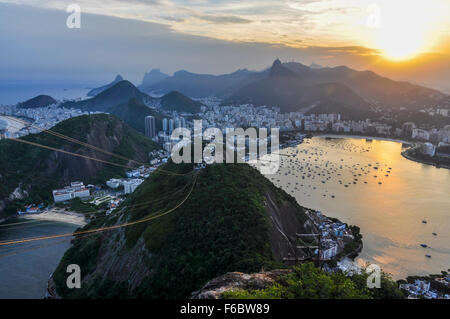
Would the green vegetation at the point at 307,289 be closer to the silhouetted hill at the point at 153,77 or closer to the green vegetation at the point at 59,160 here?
the green vegetation at the point at 59,160

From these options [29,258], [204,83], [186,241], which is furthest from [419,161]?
[204,83]

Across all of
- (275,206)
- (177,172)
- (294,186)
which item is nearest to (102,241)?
(177,172)

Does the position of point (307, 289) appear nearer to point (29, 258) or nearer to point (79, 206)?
point (29, 258)

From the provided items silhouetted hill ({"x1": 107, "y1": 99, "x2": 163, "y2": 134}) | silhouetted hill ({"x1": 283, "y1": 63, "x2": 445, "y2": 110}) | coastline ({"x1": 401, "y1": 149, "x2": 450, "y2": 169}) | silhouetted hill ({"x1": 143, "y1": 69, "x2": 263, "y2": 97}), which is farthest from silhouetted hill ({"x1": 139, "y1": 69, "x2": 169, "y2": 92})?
coastline ({"x1": 401, "y1": 149, "x2": 450, "y2": 169})

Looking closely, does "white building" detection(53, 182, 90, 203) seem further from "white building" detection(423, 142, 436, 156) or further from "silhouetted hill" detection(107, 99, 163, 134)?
"white building" detection(423, 142, 436, 156)

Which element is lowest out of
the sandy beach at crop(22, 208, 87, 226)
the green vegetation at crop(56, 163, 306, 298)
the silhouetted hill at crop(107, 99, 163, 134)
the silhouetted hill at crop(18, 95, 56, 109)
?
the sandy beach at crop(22, 208, 87, 226)

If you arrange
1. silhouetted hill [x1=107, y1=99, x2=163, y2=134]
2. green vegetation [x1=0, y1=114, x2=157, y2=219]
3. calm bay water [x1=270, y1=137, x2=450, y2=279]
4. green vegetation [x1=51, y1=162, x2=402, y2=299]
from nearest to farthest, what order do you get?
green vegetation [x1=51, y1=162, x2=402, y2=299] < calm bay water [x1=270, y1=137, x2=450, y2=279] < green vegetation [x1=0, y1=114, x2=157, y2=219] < silhouetted hill [x1=107, y1=99, x2=163, y2=134]

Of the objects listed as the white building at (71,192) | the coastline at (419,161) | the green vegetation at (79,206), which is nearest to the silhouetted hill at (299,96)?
the coastline at (419,161)

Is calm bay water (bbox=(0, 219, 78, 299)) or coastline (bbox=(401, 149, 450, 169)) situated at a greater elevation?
coastline (bbox=(401, 149, 450, 169))
